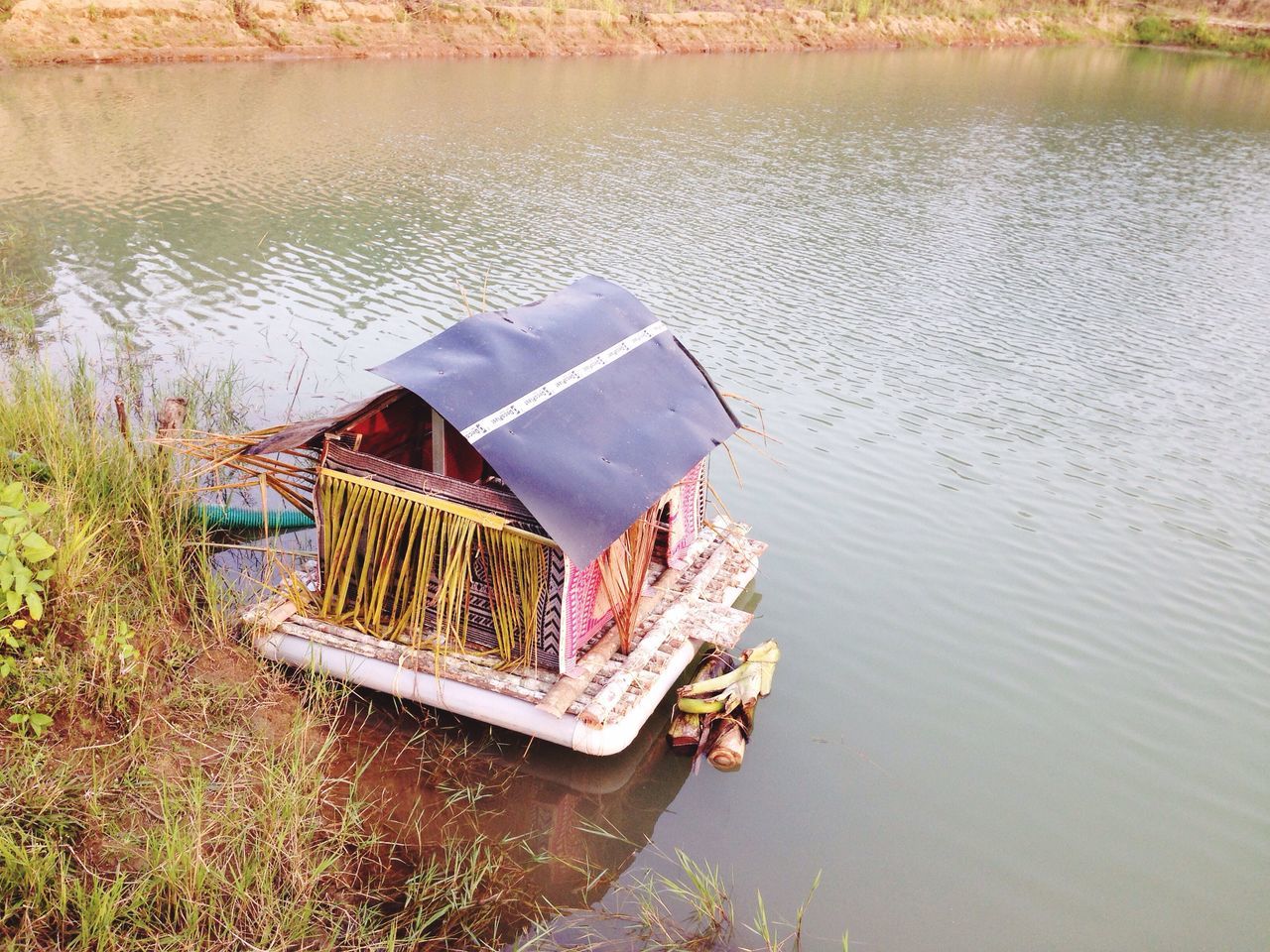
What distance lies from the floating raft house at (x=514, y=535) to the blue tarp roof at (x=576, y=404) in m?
0.01

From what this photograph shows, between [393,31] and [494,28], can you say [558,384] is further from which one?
[494,28]

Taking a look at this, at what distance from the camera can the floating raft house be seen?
4.67 meters

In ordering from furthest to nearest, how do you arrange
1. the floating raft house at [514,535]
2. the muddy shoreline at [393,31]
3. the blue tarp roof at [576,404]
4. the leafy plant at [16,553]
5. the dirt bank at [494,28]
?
1. the dirt bank at [494,28]
2. the muddy shoreline at [393,31]
3. the floating raft house at [514,535]
4. the blue tarp roof at [576,404]
5. the leafy plant at [16,553]

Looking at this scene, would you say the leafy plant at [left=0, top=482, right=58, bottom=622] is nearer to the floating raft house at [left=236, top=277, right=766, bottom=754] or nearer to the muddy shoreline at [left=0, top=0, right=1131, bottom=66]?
the floating raft house at [left=236, top=277, right=766, bottom=754]

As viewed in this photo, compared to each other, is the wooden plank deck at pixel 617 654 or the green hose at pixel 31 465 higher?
Result: the green hose at pixel 31 465

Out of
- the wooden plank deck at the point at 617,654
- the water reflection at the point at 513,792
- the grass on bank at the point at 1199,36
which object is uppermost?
the grass on bank at the point at 1199,36

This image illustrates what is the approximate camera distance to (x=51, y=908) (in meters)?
3.38

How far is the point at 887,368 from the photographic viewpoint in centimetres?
982

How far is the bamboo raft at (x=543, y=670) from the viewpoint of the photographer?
15.5 ft

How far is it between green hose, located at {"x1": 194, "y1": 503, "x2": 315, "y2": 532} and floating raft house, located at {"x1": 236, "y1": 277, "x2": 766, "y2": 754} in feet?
3.40

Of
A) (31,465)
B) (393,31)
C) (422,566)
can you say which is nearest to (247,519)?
(31,465)

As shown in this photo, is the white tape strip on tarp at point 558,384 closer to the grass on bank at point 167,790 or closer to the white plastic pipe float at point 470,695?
the white plastic pipe float at point 470,695

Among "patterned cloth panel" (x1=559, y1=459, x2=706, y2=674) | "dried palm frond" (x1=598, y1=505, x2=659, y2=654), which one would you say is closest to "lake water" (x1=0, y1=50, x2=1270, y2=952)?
"patterned cloth panel" (x1=559, y1=459, x2=706, y2=674)

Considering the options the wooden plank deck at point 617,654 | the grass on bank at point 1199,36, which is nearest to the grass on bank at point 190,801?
the wooden plank deck at point 617,654
